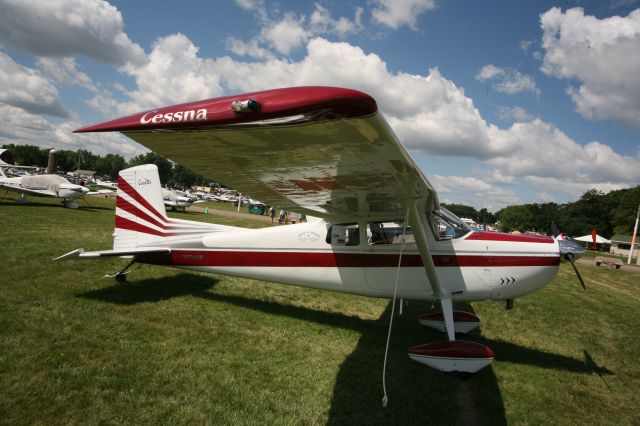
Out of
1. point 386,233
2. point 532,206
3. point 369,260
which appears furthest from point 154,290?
point 532,206

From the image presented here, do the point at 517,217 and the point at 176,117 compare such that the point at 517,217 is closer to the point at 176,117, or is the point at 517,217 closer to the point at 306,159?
the point at 306,159

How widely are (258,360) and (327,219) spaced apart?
2.37m

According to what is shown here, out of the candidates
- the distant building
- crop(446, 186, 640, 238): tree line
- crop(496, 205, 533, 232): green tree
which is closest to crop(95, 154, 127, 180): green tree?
crop(446, 186, 640, 238): tree line

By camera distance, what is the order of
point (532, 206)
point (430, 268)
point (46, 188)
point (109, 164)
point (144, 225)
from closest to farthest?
point (430, 268), point (144, 225), point (46, 188), point (532, 206), point (109, 164)

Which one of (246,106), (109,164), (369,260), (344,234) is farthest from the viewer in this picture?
(109,164)

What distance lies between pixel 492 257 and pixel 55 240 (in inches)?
440

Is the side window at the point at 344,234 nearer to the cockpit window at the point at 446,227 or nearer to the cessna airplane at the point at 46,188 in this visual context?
the cockpit window at the point at 446,227

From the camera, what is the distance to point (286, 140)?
7.35 feet

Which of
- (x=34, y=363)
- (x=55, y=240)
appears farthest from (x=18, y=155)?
(x=34, y=363)

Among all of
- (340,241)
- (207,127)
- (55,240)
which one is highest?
(207,127)

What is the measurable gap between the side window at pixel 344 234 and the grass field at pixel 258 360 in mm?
1420

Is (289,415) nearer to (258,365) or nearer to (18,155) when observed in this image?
(258,365)

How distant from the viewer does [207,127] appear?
1978 millimetres

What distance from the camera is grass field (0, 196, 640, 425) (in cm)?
320
